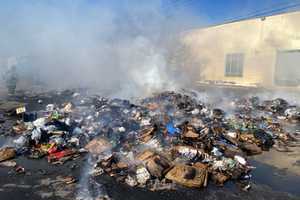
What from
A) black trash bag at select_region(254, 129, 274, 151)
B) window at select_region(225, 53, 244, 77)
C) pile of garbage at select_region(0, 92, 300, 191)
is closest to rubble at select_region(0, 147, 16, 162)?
pile of garbage at select_region(0, 92, 300, 191)

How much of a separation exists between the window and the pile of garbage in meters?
7.90

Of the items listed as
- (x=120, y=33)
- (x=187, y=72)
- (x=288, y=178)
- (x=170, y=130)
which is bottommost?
(x=288, y=178)

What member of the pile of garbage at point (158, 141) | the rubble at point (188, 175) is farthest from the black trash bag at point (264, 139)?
the rubble at point (188, 175)

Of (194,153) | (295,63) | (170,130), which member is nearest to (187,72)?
(295,63)

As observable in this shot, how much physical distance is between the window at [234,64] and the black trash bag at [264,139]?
34.6 ft

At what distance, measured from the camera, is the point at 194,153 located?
457cm

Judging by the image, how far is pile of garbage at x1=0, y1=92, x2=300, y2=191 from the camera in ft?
13.1

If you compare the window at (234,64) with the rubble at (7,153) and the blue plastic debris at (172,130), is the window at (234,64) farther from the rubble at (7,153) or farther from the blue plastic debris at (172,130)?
the rubble at (7,153)

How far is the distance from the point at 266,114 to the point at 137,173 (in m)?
5.96

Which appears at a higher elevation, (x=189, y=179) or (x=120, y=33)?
(x=120, y=33)

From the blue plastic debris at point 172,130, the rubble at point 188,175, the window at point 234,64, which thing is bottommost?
the rubble at point 188,175

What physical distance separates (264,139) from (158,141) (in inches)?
91.2

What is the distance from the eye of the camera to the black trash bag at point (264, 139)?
553 cm

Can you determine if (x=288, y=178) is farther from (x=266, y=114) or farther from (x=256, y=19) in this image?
(x=256, y=19)
